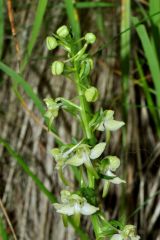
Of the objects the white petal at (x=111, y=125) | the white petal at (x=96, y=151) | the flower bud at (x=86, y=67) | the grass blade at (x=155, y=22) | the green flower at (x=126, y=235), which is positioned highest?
the grass blade at (x=155, y=22)

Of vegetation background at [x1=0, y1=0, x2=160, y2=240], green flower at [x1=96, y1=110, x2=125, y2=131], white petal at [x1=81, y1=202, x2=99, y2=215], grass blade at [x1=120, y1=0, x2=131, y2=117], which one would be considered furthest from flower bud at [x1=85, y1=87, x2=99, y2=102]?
vegetation background at [x1=0, y1=0, x2=160, y2=240]

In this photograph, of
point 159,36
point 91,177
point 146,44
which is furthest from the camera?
point 159,36

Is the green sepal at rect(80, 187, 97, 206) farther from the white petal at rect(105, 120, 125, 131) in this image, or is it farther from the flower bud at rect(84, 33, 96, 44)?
the flower bud at rect(84, 33, 96, 44)

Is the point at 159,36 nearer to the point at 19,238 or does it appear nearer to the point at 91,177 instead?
the point at 91,177

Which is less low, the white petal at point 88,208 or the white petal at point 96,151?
the white petal at point 96,151

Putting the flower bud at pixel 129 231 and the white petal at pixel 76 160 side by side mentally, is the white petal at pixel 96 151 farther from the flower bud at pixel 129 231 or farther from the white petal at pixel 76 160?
the flower bud at pixel 129 231

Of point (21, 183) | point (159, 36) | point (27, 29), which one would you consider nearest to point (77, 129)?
point (21, 183)

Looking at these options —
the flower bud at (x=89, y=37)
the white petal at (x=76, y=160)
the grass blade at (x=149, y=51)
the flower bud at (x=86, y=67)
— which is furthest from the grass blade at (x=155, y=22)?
the white petal at (x=76, y=160)

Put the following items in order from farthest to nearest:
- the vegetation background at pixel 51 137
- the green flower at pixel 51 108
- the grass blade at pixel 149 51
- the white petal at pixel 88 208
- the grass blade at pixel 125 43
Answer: the vegetation background at pixel 51 137 < the grass blade at pixel 125 43 < the grass blade at pixel 149 51 < the green flower at pixel 51 108 < the white petal at pixel 88 208
